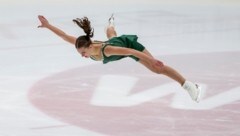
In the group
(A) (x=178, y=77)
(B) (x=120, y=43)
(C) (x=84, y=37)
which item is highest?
(C) (x=84, y=37)

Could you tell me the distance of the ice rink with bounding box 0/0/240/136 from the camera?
213 inches

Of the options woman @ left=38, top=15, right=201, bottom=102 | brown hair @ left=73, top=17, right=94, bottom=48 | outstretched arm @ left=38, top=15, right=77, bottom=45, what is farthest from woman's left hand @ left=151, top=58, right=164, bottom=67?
outstretched arm @ left=38, top=15, right=77, bottom=45

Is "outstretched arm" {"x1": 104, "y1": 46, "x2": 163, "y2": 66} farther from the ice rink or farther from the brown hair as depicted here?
the ice rink

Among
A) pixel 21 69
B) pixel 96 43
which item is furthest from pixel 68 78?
pixel 96 43

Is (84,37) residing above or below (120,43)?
above

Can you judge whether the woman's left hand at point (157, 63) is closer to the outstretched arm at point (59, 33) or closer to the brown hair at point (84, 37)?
the brown hair at point (84, 37)

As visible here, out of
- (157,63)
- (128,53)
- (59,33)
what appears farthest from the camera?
(59,33)

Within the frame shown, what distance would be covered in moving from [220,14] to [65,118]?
6.56 m

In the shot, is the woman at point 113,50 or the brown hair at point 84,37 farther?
the brown hair at point 84,37

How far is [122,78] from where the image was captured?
23.6 ft

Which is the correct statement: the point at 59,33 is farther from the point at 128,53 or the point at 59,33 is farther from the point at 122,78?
the point at 122,78

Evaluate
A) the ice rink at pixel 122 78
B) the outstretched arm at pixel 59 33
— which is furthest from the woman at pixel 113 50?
the ice rink at pixel 122 78

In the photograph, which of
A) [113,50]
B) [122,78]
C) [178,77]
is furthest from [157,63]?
[122,78]

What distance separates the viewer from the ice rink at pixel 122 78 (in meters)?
5.40
